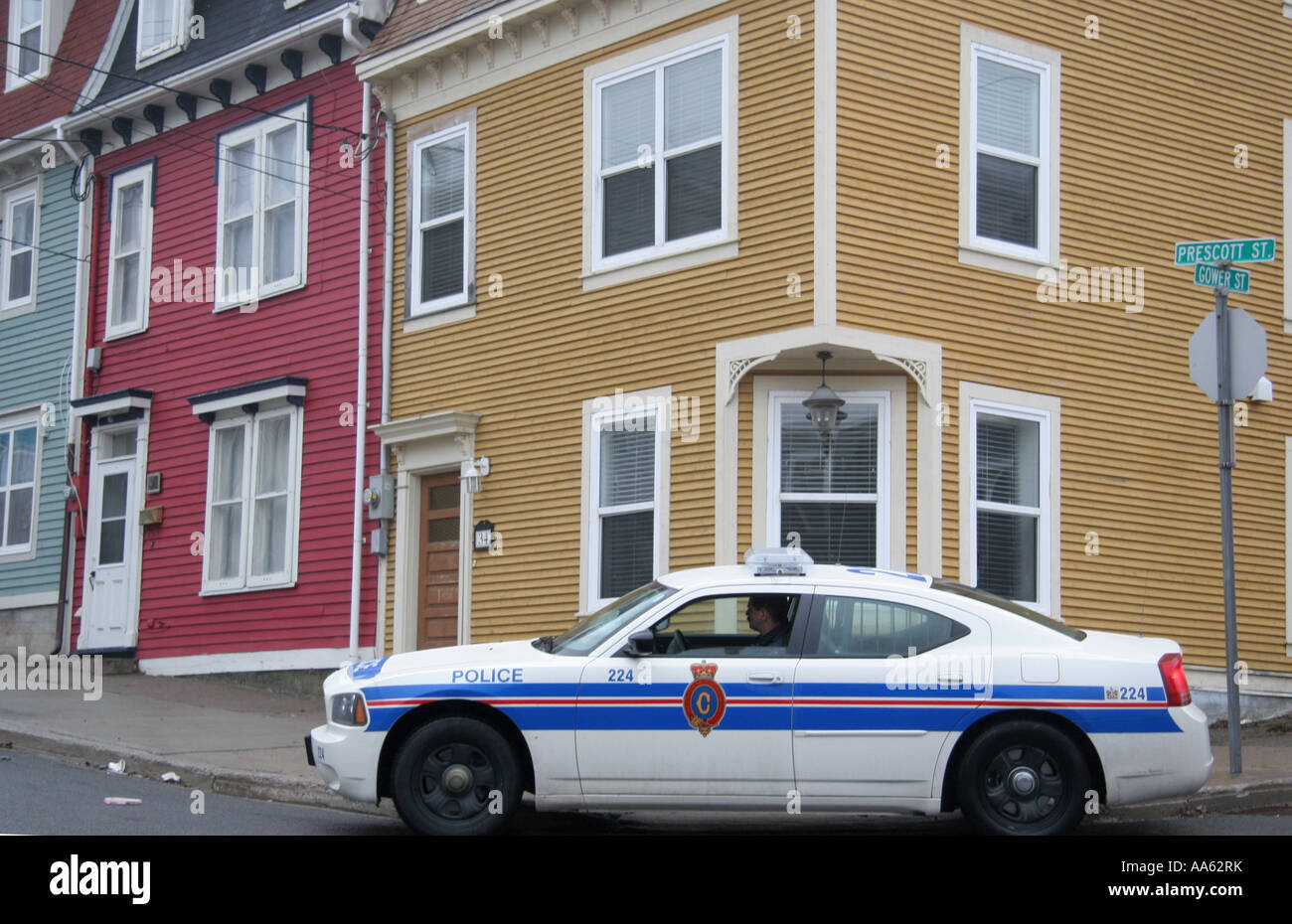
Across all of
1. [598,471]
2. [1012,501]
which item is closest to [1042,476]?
[1012,501]

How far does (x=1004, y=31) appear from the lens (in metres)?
14.3

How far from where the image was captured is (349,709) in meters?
9.12

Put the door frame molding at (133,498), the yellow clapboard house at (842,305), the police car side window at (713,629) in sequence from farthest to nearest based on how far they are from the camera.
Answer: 1. the door frame molding at (133,498)
2. the yellow clapboard house at (842,305)
3. the police car side window at (713,629)

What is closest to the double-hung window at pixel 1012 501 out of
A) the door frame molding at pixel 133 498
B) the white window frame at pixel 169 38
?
the door frame molding at pixel 133 498

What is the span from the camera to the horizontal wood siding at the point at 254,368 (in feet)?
57.0

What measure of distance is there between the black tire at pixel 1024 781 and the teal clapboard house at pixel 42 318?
1476 cm

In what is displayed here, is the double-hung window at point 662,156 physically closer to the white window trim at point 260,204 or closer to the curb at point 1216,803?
the white window trim at point 260,204

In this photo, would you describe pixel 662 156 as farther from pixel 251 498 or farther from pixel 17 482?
pixel 17 482

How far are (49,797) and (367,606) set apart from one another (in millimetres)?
6670

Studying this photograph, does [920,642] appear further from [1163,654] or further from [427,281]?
[427,281]

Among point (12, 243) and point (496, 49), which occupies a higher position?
point (496, 49)

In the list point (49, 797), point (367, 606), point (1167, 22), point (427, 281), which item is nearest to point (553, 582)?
point (367, 606)

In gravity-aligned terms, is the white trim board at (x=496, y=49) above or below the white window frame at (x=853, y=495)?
above

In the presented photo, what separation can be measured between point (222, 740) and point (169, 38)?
10443 millimetres
